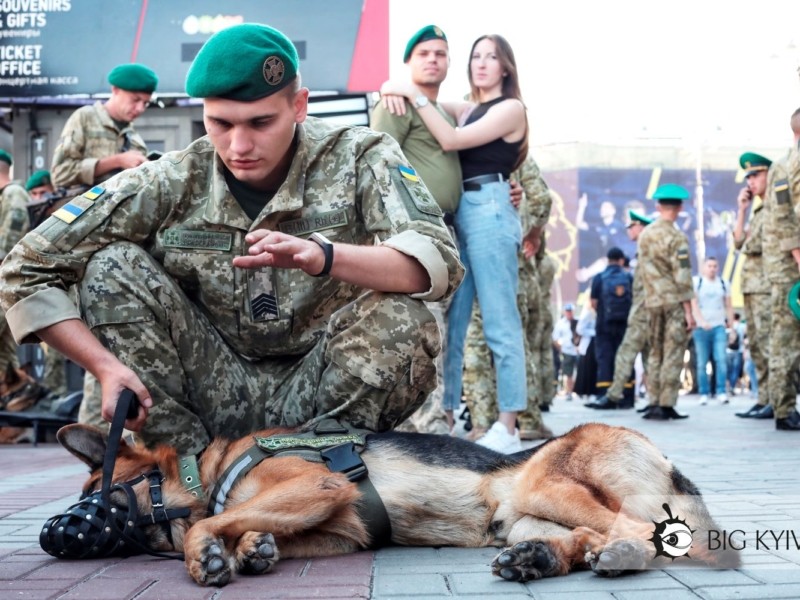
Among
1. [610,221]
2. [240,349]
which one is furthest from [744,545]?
[610,221]

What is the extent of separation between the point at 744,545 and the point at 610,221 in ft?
95.7

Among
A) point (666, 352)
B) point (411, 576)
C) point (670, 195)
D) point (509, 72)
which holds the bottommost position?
point (666, 352)

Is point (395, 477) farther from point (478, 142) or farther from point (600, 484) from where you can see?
point (478, 142)

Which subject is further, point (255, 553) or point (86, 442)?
point (86, 442)

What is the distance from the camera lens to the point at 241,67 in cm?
319

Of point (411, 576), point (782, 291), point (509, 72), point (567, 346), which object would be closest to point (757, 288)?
point (782, 291)

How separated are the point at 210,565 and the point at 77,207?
1568 millimetres

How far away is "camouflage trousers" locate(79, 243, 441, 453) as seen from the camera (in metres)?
3.39

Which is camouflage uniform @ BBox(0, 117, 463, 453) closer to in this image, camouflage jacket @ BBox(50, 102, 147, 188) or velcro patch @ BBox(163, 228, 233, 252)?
velcro patch @ BBox(163, 228, 233, 252)

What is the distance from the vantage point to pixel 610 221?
3112 centimetres

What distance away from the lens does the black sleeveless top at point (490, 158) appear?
227 inches

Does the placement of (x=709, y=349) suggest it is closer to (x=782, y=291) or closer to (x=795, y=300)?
(x=782, y=291)

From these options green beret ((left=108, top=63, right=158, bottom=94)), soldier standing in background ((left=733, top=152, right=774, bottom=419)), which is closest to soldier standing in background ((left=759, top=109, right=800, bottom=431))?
soldier standing in background ((left=733, top=152, right=774, bottom=419))

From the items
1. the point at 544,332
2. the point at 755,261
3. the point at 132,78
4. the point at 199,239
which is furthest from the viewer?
the point at 544,332
